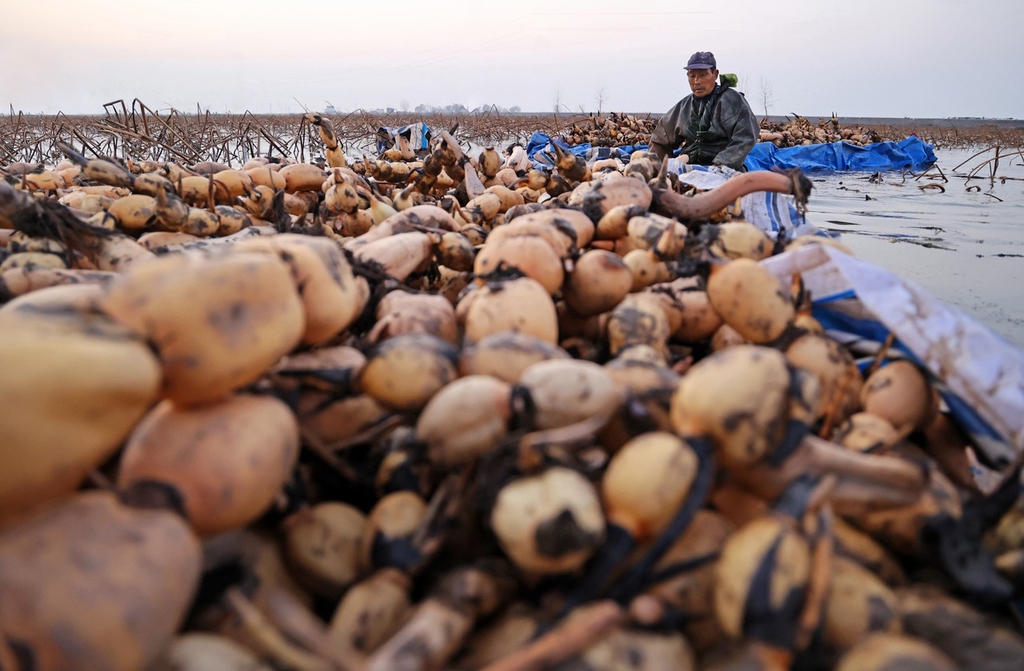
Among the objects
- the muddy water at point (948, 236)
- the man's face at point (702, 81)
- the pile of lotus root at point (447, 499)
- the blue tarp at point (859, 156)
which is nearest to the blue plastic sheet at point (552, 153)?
the man's face at point (702, 81)

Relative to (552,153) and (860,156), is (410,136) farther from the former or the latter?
(860,156)

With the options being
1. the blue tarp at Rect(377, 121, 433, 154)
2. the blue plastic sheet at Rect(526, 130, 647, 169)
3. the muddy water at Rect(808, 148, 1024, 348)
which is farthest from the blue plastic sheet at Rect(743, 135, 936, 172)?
the blue tarp at Rect(377, 121, 433, 154)

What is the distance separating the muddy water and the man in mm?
1026

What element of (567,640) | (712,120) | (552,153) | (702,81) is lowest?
(567,640)

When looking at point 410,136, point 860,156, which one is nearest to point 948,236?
point 410,136

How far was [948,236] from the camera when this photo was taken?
5.04 metres

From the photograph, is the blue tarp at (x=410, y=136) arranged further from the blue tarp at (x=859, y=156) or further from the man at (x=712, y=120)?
the blue tarp at (x=859, y=156)

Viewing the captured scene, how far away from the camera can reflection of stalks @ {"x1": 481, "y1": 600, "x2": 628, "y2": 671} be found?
2.67 ft

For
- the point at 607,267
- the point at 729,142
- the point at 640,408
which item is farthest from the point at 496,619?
the point at 729,142

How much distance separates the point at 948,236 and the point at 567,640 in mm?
5601

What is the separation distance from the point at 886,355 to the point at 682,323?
54 cm

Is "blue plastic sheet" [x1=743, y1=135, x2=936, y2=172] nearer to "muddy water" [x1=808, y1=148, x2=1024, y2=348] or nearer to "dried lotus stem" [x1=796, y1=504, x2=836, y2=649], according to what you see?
"muddy water" [x1=808, y1=148, x2=1024, y2=348]

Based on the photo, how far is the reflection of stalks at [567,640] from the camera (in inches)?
32.1

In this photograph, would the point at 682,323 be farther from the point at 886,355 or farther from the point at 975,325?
the point at 975,325
